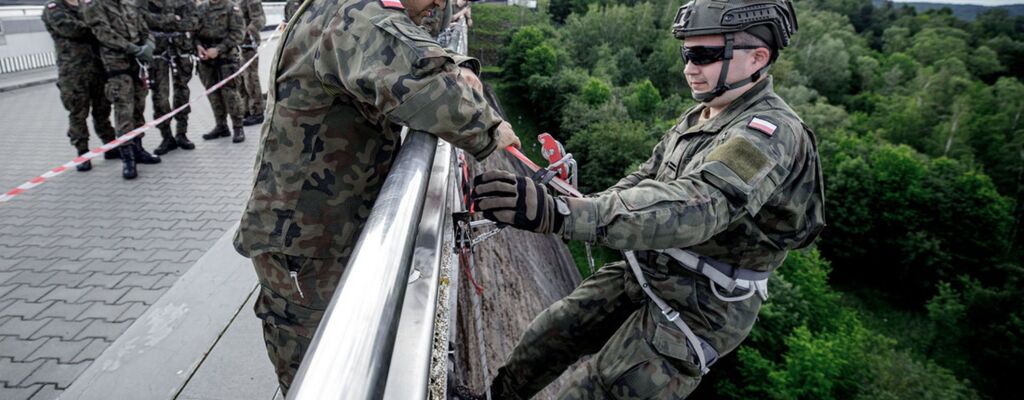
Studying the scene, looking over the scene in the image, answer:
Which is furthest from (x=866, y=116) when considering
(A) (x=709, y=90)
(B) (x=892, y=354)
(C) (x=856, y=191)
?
(A) (x=709, y=90)

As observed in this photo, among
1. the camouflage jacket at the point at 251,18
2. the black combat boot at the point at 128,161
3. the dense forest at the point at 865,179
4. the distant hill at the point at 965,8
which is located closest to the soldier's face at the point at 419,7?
the black combat boot at the point at 128,161

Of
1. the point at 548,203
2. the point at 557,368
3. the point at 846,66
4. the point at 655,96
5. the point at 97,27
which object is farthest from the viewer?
the point at 846,66

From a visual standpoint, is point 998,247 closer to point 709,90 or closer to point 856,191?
point 856,191

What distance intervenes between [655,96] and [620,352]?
50624mm

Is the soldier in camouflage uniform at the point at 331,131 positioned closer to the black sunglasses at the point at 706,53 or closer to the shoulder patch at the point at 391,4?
the shoulder patch at the point at 391,4

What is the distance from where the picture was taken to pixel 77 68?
8.00 m

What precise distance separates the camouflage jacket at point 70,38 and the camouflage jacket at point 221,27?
1.91 metres

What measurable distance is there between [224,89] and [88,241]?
→ 459 cm

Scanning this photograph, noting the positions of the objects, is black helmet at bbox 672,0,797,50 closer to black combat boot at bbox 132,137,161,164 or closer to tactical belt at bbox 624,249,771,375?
tactical belt at bbox 624,249,771,375

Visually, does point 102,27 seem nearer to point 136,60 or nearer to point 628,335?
point 136,60

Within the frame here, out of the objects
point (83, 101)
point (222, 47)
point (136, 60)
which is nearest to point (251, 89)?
point (222, 47)

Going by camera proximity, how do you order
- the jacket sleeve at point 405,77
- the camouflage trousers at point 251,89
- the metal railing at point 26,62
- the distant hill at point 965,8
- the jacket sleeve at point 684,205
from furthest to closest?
the distant hill at point 965,8
the metal railing at point 26,62
the camouflage trousers at point 251,89
the jacket sleeve at point 684,205
the jacket sleeve at point 405,77

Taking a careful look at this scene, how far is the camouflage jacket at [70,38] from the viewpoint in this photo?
25.2 ft

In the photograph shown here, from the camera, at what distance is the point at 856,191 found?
40.0m
